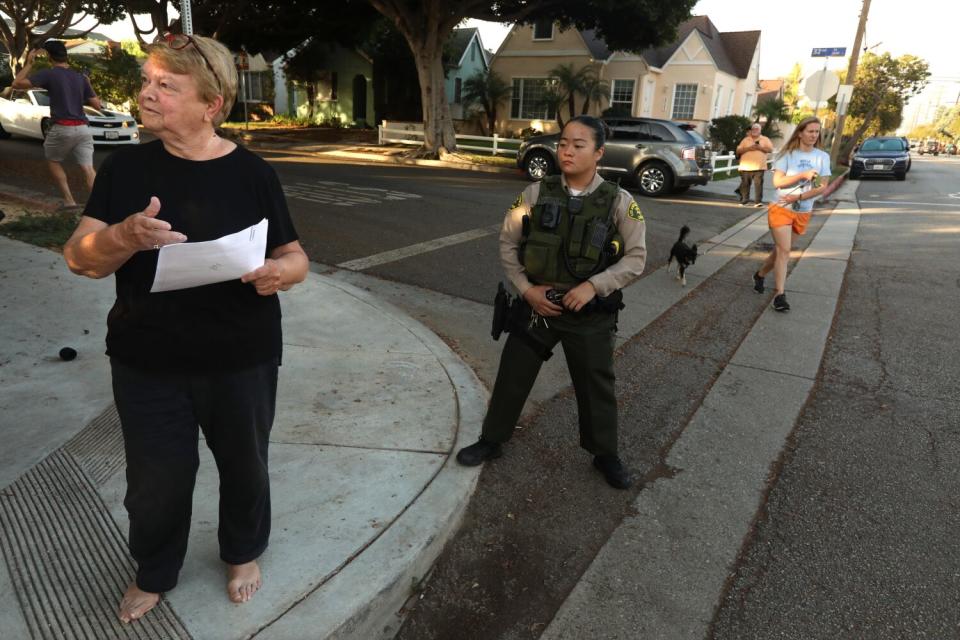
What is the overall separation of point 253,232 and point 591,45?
30.7 metres

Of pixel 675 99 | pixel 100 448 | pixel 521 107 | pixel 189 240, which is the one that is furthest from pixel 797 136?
pixel 675 99

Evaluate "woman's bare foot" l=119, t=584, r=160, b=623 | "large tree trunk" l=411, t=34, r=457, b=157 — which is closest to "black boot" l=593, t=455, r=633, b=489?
"woman's bare foot" l=119, t=584, r=160, b=623

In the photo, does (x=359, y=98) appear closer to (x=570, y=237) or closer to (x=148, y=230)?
(x=570, y=237)

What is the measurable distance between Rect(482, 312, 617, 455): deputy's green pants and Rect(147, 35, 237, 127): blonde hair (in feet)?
5.57

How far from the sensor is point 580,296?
8.89ft

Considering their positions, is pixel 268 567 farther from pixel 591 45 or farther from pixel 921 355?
pixel 591 45

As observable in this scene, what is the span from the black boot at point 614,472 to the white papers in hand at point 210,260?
208 centimetres

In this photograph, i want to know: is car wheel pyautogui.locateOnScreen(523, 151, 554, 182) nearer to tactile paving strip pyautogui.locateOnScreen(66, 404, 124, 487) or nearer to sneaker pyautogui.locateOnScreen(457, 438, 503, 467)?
sneaker pyautogui.locateOnScreen(457, 438, 503, 467)

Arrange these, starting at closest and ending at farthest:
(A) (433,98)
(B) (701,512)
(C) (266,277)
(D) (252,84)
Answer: (C) (266,277)
(B) (701,512)
(A) (433,98)
(D) (252,84)

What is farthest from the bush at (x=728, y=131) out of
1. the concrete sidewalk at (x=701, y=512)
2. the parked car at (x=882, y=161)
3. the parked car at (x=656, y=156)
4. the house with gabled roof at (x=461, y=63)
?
the concrete sidewalk at (x=701, y=512)

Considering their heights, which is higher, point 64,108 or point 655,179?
point 64,108

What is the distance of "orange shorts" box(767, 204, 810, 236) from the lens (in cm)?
603

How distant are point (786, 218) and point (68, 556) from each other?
20.2 feet

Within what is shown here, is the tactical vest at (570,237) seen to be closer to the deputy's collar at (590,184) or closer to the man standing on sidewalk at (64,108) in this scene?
the deputy's collar at (590,184)
